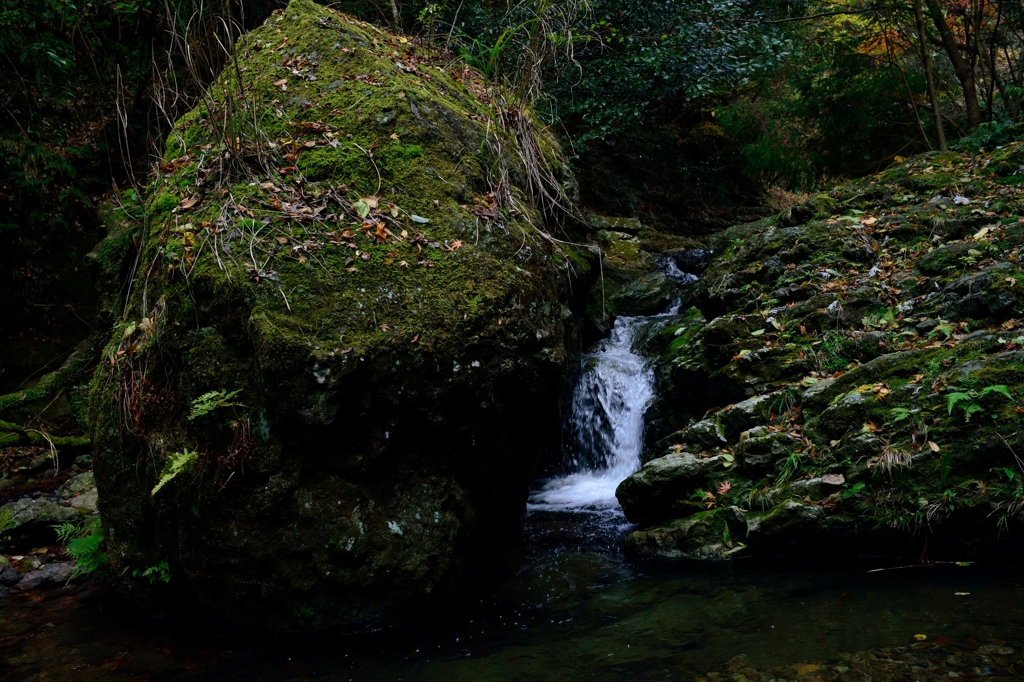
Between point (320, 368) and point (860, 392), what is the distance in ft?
12.5

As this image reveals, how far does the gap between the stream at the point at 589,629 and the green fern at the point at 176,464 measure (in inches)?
42.1

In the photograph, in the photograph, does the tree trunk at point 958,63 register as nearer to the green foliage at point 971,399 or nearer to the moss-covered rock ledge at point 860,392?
the moss-covered rock ledge at point 860,392

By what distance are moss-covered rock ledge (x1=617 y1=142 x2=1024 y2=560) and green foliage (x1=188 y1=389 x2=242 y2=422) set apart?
122 inches

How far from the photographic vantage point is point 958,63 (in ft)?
34.2

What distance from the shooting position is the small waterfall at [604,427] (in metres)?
7.06

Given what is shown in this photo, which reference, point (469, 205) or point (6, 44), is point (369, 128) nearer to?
point (469, 205)

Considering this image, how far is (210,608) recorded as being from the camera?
4.00m

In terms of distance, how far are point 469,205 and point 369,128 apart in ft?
3.09

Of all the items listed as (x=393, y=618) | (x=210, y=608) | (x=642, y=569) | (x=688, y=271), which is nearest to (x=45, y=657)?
(x=210, y=608)

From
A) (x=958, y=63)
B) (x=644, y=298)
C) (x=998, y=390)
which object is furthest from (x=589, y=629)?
(x=958, y=63)

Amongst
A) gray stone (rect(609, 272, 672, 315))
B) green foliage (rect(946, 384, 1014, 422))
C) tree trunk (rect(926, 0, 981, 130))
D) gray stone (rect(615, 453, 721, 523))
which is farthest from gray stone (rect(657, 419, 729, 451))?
tree trunk (rect(926, 0, 981, 130))

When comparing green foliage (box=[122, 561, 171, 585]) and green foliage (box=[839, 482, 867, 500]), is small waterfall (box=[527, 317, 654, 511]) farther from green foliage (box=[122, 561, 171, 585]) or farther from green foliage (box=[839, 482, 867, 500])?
green foliage (box=[122, 561, 171, 585])

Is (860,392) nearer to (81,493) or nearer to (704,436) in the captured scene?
(704,436)

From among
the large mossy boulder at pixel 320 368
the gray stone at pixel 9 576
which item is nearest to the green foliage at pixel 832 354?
the large mossy boulder at pixel 320 368
